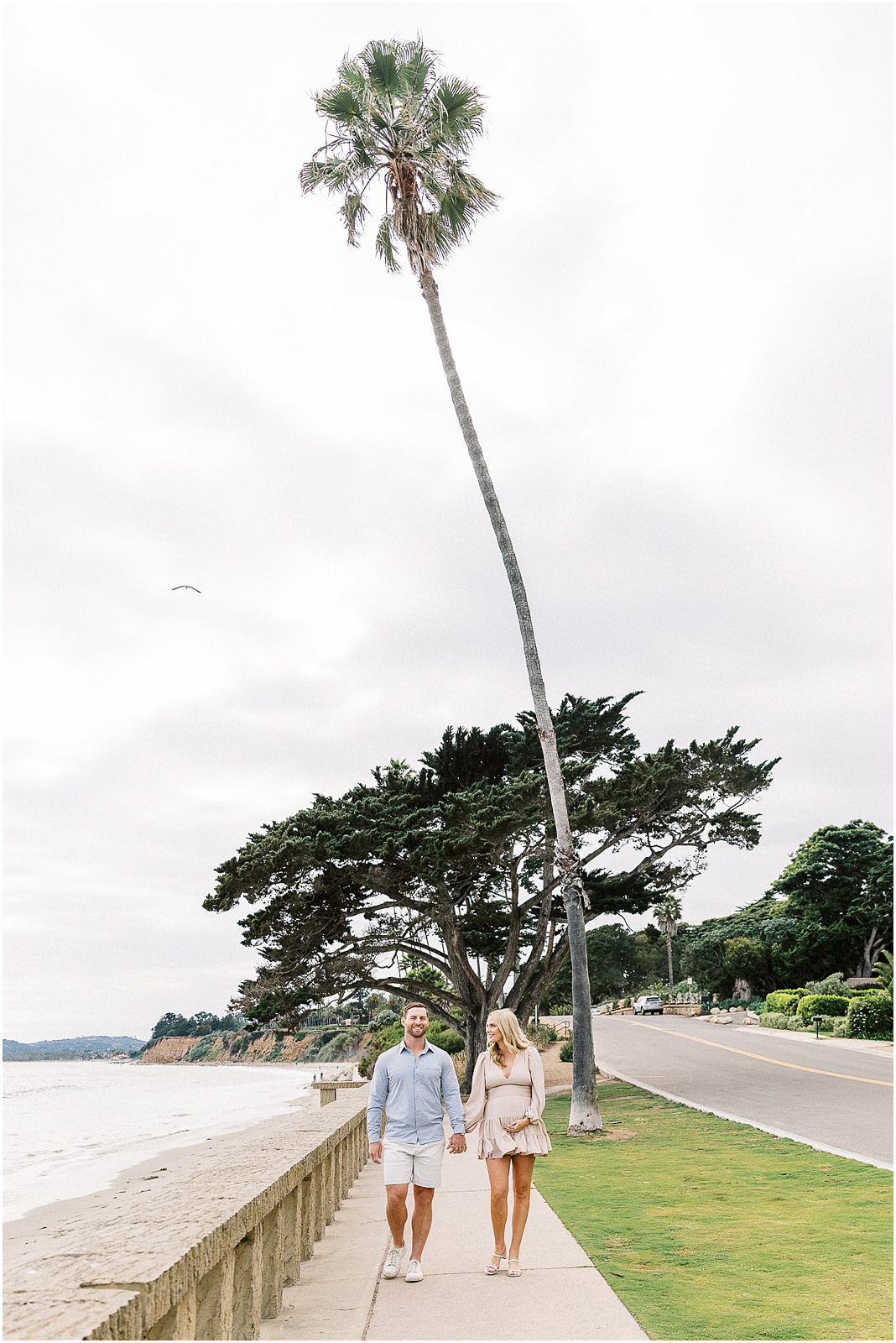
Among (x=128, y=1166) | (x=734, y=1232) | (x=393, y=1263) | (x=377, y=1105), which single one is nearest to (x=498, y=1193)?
(x=393, y=1263)

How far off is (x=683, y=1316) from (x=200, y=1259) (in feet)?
10.5

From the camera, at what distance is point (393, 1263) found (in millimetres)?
6117

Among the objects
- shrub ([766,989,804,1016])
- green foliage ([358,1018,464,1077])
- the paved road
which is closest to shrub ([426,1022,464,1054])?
green foliage ([358,1018,464,1077])

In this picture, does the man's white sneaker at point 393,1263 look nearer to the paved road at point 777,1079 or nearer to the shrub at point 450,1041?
the paved road at point 777,1079

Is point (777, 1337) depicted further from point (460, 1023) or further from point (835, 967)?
point (835, 967)

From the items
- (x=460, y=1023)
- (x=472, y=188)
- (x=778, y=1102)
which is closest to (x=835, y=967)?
(x=460, y=1023)

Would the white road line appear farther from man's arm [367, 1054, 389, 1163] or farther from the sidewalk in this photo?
man's arm [367, 1054, 389, 1163]

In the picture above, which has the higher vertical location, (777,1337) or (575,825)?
(575,825)

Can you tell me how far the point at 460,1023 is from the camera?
28.4 meters

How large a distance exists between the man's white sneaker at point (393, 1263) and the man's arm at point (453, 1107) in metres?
0.67

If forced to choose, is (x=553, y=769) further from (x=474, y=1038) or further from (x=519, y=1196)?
(x=474, y=1038)

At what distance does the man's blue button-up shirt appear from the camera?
6.27m

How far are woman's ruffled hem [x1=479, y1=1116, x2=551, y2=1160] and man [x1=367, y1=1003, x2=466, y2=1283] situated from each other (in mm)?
157

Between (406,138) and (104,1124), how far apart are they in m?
37.2
